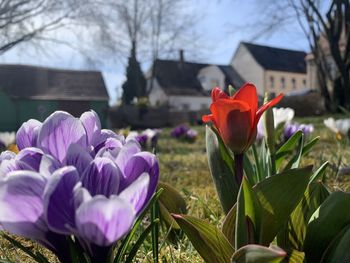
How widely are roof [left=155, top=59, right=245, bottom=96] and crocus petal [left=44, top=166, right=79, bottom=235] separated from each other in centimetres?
3898

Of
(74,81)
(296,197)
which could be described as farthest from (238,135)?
(74,81)

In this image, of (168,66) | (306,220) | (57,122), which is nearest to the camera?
(57,122)

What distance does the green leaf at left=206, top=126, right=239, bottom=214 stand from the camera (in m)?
1.09

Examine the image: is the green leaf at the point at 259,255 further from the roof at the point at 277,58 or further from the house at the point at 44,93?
the roof at the point at 277,58

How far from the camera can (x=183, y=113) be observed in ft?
84.4

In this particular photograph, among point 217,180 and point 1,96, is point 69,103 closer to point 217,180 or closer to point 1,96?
point 1,96

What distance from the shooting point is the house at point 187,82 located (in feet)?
131

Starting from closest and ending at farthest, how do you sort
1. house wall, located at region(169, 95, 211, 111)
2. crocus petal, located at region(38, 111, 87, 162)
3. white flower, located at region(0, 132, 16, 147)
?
crocus petal, located at region(38, 111, 87, 162) < white flower, located at region(0, 132, 16, 147) < house wall, located at region(169, 95, 211, 111)

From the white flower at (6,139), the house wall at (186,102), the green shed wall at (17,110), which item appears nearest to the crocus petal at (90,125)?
the white flower at (6,139)

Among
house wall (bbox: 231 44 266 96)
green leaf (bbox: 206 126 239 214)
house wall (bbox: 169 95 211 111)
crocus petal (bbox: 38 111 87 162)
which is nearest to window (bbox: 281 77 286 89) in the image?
house wall (bbox: 231 44 266 96)

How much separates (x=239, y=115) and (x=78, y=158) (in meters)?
0.34

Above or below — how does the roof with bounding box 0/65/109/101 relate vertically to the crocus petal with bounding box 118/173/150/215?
above

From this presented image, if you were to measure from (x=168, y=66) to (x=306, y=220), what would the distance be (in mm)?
41790

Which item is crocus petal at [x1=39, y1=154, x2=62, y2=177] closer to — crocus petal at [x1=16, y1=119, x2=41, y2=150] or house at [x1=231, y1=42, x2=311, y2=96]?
crocus petal at [x1=16, y1=119, x2=41, y2=150]
